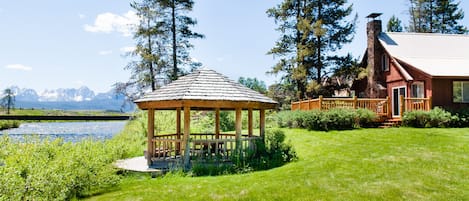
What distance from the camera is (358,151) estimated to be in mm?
10836

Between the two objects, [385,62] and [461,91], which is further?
[385,62]

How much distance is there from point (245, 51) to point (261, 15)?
8.71m

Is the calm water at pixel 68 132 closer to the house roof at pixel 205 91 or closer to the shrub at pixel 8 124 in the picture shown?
the shrub at pixel 8 124

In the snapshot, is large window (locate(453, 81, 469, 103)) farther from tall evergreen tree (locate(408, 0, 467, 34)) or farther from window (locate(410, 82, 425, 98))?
tall evergreen tree (locate(408, 0, 467, 34))

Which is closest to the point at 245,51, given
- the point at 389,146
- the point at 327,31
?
the point at 327,31

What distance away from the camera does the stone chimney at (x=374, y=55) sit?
22969 mm

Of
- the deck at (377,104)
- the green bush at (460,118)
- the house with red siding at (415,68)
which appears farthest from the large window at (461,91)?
the deck at (377,104)

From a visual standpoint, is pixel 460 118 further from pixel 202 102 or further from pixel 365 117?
pixel 202 102

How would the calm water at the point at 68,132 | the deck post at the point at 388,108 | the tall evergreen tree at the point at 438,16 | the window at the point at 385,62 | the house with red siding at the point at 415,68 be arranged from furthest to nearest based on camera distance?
the tall evergreen tree at the point at 438,16 → the calm water at the point at 68,132 → the window at the point at 385,62 → the house with red siding at the point at 415,68 → the deck post at the point at 388,108

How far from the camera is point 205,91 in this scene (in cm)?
1012

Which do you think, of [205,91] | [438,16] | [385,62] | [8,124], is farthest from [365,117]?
[8,124]

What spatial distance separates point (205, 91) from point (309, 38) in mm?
18181

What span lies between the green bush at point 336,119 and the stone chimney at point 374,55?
6.50 meters

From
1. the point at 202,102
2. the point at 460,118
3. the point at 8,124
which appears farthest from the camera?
the point at 8,124
